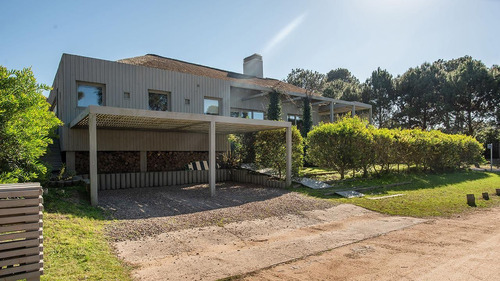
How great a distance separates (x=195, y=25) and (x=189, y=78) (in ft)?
8.97

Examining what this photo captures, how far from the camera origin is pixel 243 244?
4.87 m

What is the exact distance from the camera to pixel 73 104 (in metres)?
10.2

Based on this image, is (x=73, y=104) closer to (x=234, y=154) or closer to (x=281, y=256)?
(x=234, y=154)

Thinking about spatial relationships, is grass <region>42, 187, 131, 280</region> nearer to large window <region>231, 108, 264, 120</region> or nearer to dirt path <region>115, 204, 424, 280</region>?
dirt path <region>115, 204, 424, 280</region>

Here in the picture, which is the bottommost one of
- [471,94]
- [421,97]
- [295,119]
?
[295,119]

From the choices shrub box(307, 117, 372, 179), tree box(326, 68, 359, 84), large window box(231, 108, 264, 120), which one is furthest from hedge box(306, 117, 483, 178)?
tree box(326, 68, 359, 84)

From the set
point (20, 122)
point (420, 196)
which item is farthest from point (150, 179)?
point (420, 196)

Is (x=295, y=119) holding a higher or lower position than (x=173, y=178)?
higher

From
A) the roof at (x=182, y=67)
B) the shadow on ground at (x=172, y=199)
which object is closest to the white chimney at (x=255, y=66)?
the roof at (x=182, y=67)

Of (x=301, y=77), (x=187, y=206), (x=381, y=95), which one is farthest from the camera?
(x=301, y=77)

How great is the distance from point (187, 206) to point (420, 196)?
25.2 feet

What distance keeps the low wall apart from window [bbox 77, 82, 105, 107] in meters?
2.77

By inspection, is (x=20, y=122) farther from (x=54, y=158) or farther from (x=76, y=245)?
Result: (x=54, y=158)

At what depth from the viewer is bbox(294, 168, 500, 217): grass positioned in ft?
25.3
